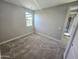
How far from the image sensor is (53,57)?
2.50 m

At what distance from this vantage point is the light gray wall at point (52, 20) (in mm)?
3905

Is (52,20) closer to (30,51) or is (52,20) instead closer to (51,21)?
(51,21)

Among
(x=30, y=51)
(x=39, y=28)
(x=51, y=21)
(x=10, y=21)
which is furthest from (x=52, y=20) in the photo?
(x=10, y=21)

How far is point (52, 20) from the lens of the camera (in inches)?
178

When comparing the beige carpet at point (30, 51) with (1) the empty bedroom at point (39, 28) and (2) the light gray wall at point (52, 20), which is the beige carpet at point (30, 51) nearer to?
(1) the empty bedroom at point (39, 28)

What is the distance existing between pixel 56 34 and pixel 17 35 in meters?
2.82

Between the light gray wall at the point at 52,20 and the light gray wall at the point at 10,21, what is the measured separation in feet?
5.15

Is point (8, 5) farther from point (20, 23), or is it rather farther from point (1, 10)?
point (20, 23)

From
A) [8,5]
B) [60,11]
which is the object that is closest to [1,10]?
[8,5]

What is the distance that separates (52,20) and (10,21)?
2.85 metres

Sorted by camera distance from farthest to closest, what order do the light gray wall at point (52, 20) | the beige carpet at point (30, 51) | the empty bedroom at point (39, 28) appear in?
1. the light gray wall at point (52, 20)
2. the empty bedroom at point (39, 28)
3. the beige carpet at point (30, 51)

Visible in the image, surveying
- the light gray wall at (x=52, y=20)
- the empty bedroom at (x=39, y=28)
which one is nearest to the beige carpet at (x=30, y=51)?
the empty bedroom at (x=39, y=28)

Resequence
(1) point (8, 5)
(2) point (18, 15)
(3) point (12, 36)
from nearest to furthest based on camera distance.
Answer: (1) point (8, 5), (3) point (12, 36), (2) point (18, 15)

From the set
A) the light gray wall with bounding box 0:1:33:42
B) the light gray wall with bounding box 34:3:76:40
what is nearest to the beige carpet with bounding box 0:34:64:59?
the light gray wall with bounding box 0:1:33:42
